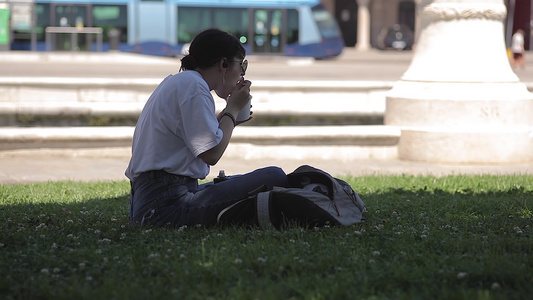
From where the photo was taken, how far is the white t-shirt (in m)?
4.35

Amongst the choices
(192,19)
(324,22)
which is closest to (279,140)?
(192,19)

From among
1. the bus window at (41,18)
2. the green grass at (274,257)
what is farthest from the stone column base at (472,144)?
the bus window at (41,18)

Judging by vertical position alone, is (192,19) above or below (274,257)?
above

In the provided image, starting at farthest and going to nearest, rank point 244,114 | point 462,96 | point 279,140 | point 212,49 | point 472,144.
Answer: point 279,140, point 462,96, point 472,144, point 244,114, point 212,49

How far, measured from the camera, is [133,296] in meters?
3.26

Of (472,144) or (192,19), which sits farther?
(192,19)

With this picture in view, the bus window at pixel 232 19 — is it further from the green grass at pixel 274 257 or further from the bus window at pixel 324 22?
the green grass at pixel 274 257

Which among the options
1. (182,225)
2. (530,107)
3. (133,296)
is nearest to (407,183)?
(530,107)

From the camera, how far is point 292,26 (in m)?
30.2

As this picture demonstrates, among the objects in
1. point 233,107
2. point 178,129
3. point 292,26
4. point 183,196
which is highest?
point 233,107

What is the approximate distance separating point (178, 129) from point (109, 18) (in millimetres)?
25654

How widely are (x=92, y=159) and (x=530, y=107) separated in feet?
16.0

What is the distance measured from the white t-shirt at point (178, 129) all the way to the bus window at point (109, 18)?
83.2 ft

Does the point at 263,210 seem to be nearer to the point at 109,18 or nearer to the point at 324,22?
the point at 109,18
